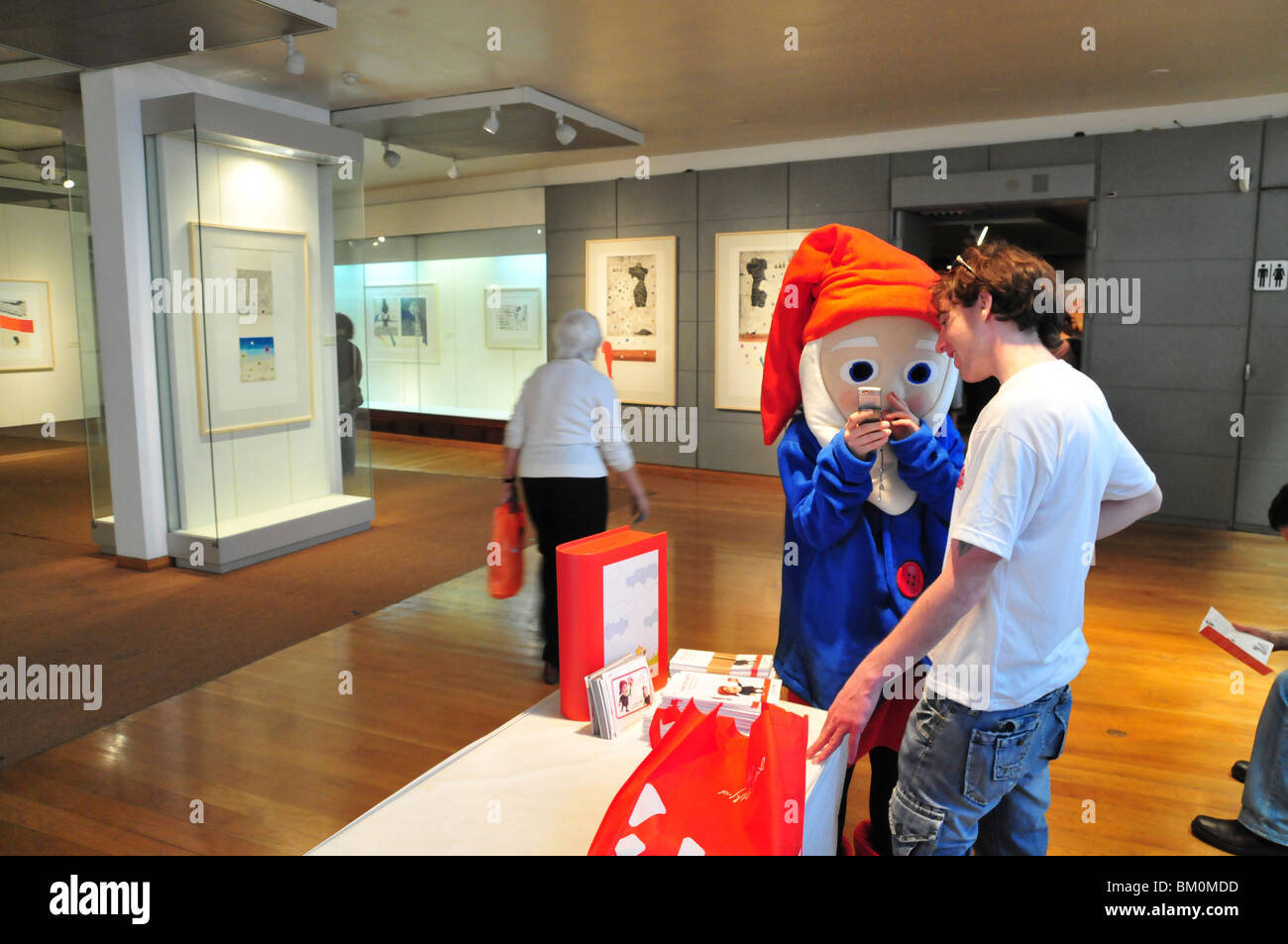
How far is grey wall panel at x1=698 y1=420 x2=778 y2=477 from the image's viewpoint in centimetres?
946

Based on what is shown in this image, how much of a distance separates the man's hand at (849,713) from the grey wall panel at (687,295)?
821cm

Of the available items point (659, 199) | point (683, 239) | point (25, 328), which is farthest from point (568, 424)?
point (25, 328)

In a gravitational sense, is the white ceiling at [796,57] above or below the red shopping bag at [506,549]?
above

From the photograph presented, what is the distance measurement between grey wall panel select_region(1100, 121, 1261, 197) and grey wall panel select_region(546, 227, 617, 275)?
515 centimetres

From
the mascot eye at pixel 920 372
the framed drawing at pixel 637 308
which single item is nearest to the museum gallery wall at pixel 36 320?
the framed drawing at pixel 637 308

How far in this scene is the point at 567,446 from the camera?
Result: 3898mm

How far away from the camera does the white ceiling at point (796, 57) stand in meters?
5.12

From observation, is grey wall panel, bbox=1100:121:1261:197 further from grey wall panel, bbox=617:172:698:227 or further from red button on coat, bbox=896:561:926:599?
red button on coat, bbox=896:561:926:599

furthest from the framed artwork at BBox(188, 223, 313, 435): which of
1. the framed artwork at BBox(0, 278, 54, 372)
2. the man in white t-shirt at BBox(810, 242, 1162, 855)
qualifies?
the framed artwork at BBox(0, 278, 54, 372)

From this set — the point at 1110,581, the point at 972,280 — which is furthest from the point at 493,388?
the point at 972,280

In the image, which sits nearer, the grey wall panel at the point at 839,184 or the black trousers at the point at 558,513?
the black trousers at the point at 558,513

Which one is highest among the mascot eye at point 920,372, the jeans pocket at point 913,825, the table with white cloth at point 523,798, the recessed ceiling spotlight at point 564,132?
the recessed ceiling spotlight at point 564,132

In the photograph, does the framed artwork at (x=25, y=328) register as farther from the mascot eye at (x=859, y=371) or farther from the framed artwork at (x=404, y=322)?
the mascot eye at (x=859, y=371)
